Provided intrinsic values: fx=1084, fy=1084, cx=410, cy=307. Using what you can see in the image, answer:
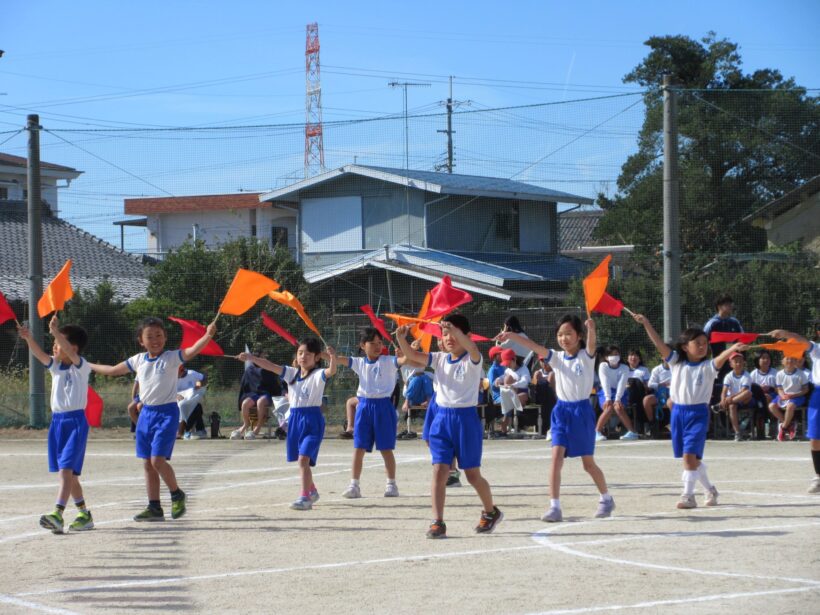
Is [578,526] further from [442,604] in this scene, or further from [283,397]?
[283,397]

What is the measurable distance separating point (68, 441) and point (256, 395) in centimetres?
882

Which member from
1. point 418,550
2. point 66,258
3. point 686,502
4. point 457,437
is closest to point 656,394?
point 686,502

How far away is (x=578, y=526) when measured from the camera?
8.46 metres

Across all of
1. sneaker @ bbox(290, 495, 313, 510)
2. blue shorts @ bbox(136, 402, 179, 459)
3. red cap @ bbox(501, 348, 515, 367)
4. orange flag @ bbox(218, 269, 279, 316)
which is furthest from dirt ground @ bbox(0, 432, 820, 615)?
red cap @ bbox(501, 348, 515, 367)

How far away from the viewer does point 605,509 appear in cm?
888

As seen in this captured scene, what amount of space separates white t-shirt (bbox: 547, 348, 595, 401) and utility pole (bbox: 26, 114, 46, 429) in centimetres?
1222

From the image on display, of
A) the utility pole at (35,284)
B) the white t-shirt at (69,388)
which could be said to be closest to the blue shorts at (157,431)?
the white t-shirt at (69,388)

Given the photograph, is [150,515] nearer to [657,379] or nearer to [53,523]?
[53,523]

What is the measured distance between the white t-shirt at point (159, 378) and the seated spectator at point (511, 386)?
8625 millimetres

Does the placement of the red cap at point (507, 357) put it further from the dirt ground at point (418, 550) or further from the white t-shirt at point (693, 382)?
the white t-shirt at point (693, 382)

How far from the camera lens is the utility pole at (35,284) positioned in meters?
18.8

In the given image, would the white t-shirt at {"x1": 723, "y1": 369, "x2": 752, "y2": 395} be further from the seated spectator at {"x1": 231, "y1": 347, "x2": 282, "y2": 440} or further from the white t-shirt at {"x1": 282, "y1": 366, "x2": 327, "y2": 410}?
the white t-shirt at {"x1": 282, "y1": 366, "x2": 327, "y2": 410}

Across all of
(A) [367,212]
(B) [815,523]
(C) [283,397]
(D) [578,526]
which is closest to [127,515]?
(D) [578,526]

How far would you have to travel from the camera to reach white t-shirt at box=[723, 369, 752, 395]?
15992mm
